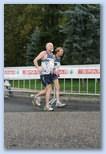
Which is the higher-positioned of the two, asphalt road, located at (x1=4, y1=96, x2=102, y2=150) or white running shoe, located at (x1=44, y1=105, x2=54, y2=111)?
white running shoe, located at (x1=44, y1=105, x2=54, y2=111)

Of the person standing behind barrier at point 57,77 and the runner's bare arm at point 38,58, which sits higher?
the runner's bare arm at point 38,58

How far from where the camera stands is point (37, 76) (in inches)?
827

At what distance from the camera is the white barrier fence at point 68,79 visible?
20.9 m

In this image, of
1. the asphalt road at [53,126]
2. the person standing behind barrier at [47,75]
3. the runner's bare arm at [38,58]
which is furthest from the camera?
the person standing behind barrier at [47,75]

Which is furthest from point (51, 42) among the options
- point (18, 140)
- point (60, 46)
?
point (18, 140)

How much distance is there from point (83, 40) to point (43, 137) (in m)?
1.52

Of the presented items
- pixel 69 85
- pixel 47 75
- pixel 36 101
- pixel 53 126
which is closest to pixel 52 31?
pixel 47 75

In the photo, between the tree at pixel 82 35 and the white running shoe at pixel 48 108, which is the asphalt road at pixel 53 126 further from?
the tree at pixel 82 35

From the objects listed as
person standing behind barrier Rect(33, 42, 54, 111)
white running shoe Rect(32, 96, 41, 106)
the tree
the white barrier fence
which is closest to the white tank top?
person standing behind barrier Rect(33, 42, 54, 111)

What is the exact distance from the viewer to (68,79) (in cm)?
2098

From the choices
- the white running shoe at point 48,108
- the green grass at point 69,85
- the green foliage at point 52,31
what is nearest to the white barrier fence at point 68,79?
the green grass at point 69,85

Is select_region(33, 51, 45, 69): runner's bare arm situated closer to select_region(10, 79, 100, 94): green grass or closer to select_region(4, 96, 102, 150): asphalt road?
select_region(10, 79, 100, 94): green grass

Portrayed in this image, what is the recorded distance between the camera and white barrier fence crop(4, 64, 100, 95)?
20.9m

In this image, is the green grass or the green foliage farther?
the green grass
